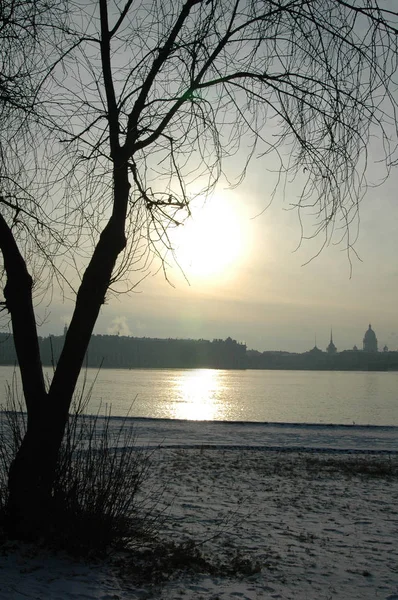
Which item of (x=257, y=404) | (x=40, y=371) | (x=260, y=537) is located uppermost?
(x=40, y=371)

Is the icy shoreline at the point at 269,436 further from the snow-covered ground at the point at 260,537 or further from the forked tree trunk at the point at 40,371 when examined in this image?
the forked tree trunk at the point at 40,371

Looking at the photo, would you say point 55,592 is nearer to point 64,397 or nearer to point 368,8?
point 64,397

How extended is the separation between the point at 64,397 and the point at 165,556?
1.96 metres

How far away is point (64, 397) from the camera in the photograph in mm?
6023

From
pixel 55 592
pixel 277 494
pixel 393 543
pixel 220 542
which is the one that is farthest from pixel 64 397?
pixel 277 494

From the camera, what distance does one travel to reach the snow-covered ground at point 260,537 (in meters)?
5.44

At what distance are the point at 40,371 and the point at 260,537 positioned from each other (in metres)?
3.44

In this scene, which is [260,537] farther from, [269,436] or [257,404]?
[257,404]

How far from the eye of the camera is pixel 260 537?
7.49 meters

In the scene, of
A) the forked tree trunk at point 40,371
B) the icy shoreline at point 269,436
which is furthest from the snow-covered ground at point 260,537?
the icy shoreline at point 269,436

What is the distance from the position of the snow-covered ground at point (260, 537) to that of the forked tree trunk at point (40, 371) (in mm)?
414

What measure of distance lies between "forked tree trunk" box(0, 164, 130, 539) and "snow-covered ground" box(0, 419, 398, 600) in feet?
1.36

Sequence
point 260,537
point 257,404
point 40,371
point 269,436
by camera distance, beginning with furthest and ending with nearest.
Result: 1. point 257,404
2. point 269,436
3. point 260,537
4. point 40,371

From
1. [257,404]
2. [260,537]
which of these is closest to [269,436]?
[260,537]
